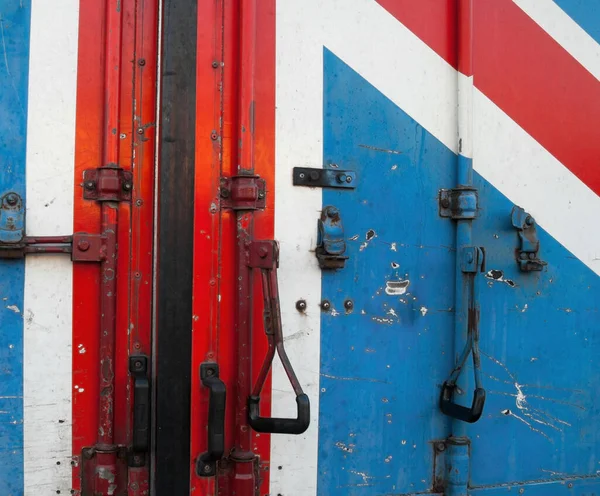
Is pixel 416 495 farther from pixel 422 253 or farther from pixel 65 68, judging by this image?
pixel 65 68

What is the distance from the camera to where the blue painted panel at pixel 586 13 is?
2174mm

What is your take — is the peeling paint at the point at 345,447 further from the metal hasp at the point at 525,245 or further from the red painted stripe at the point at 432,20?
the red painted stripe at the point at 432,20

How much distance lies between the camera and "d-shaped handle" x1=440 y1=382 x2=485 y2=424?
1.83 meters

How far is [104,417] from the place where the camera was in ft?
5.44

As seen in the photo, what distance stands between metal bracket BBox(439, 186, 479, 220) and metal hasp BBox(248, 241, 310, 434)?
58cm

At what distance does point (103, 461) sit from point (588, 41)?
1.94m

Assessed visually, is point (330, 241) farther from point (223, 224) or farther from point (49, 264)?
point (49, 264)

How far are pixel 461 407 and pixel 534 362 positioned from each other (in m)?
0.33

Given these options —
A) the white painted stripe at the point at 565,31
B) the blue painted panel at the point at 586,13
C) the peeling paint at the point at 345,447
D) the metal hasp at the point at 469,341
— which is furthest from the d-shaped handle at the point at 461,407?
the blue painted panel at the point at 586,13

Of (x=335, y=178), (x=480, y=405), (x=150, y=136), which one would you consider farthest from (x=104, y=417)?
(x=480, y=405)

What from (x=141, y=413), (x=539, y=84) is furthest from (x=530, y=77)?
(x=141, y=413)

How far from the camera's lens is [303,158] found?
6.07 feet

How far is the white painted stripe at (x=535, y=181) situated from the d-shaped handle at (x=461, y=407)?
0.60 m

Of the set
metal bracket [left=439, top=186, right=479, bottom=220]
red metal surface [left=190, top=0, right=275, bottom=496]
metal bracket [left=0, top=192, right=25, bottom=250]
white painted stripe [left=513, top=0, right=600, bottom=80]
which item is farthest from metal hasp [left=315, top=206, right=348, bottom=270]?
white painted stripe [left=513, top=0, right=600, bottom=80]
